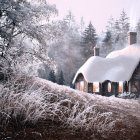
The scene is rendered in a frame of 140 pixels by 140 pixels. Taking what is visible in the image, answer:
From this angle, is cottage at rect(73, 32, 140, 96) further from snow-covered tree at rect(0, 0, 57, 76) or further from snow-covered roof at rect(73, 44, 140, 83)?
snow-covered tree at rect(0, 0, 57, 76)

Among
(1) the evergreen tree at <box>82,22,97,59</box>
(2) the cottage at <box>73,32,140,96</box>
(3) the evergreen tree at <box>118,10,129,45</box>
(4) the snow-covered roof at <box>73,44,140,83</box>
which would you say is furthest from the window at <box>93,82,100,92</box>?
(3) the evergreen tree at <box>118,10,129,45</box>

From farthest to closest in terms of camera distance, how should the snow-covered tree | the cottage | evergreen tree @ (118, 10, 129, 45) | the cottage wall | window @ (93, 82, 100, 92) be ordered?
1. evergreen tree @ (118, 10, 129, 45)
2. window @ (93, 82, 100, 92)
3. the cottage
4. the cottage wall
5. the snow-covered tree

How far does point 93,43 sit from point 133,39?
25.0 meters

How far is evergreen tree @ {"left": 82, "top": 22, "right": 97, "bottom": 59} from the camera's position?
6188 cm

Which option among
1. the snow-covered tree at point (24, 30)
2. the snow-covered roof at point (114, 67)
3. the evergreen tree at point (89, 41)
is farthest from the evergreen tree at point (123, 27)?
the snow-covered tree at point (24, 30)

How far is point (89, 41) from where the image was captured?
6512cm

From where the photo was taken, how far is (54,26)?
36.9 ft

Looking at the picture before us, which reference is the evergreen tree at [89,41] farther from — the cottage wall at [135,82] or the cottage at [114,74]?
the cottage wall at [135,82]

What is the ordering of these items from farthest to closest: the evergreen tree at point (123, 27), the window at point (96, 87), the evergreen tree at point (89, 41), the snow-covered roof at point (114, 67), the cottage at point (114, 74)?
the evergreen tree at point (123, 27) → the evergreen tree at point (89, 41) → the window at point (96, 87) → the snow-covered roof at point (114, 67) → the cottage at point (114, 74)

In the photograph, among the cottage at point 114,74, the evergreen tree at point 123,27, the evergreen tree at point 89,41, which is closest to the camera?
the cottage at point 114,74

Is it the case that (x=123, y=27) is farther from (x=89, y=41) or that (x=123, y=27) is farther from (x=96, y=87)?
(x=96, y=87)

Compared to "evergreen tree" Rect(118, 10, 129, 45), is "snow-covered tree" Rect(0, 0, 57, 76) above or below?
below

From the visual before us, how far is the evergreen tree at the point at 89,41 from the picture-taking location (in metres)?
61.9

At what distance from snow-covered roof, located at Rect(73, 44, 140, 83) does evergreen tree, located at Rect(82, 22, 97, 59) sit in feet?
69.0
